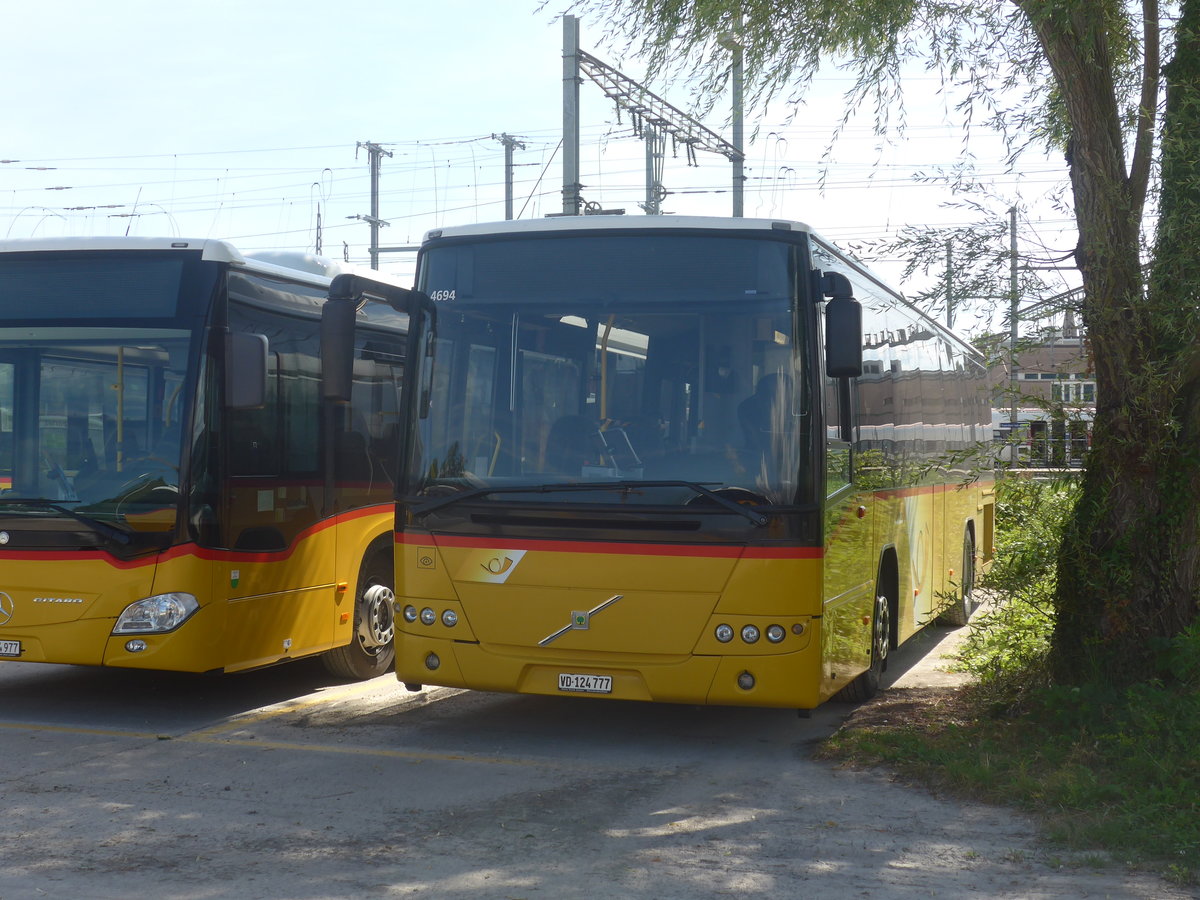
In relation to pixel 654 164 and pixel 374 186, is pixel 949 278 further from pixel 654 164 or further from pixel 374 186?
pixel 374 186

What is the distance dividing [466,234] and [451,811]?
11.2ft

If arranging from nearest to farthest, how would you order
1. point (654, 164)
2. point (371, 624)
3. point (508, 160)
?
point (371, 624) < point (654, 164) < point (508, 160)

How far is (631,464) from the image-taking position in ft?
26.2

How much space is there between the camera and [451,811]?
6871 millimetres

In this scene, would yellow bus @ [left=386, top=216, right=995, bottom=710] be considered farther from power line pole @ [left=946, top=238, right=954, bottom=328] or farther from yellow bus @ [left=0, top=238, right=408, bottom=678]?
yellow bus @ [left=0, top=238, right=408, bottom=678]

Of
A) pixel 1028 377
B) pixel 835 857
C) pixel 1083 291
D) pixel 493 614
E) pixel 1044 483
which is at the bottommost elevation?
pixel 835 857

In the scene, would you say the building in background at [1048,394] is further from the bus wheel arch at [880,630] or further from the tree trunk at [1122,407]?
the bus wheel arch at [880,630]

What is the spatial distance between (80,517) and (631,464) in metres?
3.55

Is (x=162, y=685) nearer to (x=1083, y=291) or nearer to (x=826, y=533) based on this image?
(x=826, y=533)

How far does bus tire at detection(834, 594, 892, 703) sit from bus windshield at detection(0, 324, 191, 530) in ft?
15.6

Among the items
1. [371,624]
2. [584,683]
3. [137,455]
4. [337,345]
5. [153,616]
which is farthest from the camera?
[371,624]

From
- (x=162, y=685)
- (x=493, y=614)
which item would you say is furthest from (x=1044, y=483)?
(x=162, y=685)

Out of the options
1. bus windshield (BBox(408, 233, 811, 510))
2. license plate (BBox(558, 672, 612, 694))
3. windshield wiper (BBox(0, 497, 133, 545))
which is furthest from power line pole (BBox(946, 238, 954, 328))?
windshield wiper (BBox(0, 497, 133, 545))

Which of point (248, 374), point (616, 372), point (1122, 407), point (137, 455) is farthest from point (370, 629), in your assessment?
point (1122, 407)
